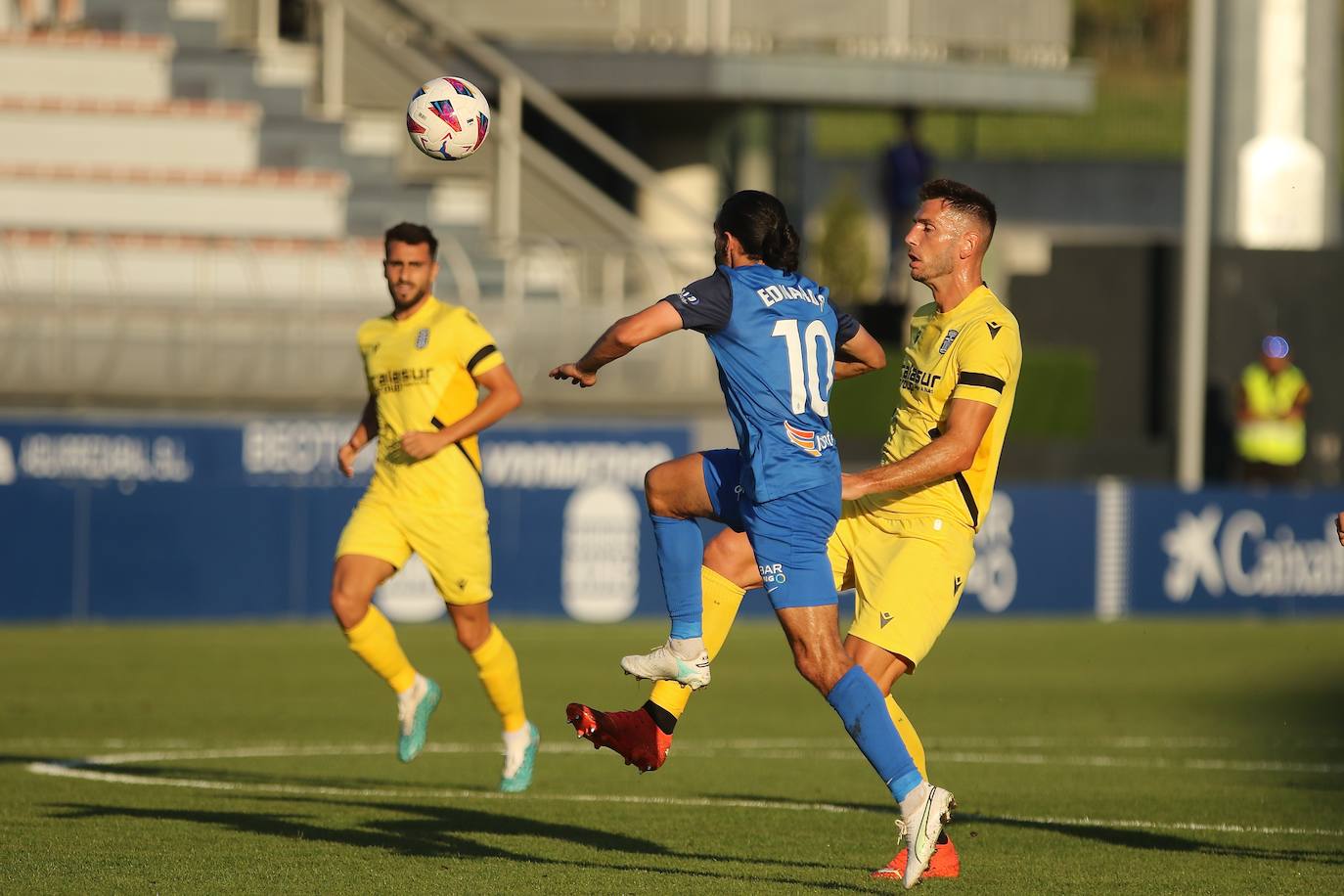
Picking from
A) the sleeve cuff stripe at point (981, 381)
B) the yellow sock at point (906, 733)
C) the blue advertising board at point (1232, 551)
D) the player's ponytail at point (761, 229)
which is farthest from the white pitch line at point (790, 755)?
the blue advertising board at point (1232, 551)

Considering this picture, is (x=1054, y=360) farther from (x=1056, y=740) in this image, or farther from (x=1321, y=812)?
(x=1321, y=812)

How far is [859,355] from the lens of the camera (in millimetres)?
8188

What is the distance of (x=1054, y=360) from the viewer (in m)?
23.8

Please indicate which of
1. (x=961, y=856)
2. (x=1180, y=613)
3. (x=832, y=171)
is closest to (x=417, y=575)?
(x=1180, y=613)

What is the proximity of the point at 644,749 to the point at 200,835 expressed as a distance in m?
Answer: 1.92

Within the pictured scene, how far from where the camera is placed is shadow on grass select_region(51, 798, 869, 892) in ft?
26.7

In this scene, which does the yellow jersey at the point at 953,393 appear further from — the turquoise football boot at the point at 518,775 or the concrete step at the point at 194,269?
the concrete step at the point at 194,269

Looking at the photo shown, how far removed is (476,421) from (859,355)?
Answer: 241cm

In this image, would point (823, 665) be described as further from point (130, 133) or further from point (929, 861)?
point (130, 133)

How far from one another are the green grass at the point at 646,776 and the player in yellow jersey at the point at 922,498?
60 centimetres

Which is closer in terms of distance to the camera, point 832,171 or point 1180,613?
A: point 1180,613

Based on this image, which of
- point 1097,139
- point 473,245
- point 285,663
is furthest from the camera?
point 1097,139

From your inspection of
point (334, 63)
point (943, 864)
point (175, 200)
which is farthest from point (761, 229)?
point (334, 63)

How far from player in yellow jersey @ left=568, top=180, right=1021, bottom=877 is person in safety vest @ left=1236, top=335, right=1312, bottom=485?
49.2ft
